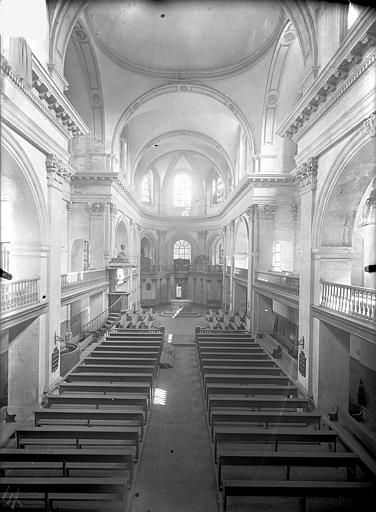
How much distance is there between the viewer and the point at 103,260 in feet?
62.7

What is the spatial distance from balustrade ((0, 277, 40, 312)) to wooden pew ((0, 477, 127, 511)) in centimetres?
341

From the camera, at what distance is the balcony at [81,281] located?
12886 millimetres

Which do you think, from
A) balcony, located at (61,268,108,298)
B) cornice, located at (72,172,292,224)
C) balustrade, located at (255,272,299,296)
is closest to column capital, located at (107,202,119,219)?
cornice, located at (72,172,292,224)

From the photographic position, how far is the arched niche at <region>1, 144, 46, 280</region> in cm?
890

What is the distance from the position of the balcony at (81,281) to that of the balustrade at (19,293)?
121 inches

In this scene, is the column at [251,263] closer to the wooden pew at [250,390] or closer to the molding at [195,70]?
the molding at [195,70]

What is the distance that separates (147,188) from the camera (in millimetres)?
32562

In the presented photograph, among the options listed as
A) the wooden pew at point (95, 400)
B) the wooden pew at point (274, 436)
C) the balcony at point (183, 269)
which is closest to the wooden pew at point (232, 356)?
the wooden pew at point (95, 400)

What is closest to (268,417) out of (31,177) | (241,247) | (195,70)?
(31,177)

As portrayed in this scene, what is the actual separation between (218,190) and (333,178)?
23878 millimetres

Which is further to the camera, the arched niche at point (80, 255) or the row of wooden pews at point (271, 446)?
the arched niche at point (80, 255)

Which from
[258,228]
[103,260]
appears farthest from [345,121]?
[103,260]

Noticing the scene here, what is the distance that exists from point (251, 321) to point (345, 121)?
13.2m

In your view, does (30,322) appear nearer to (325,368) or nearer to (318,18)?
(325,368)
